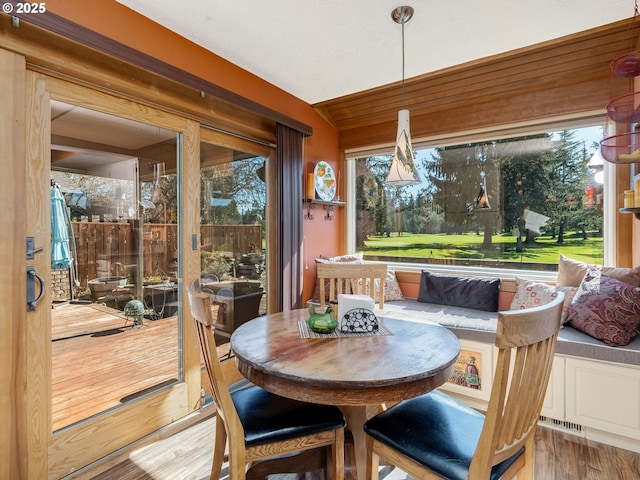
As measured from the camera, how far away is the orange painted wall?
1.76 m

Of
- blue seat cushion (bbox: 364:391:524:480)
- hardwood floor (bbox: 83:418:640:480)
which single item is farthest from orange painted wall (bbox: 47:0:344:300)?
blue seat cushion (bbox: 364:391:524:480)

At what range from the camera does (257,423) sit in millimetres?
1380

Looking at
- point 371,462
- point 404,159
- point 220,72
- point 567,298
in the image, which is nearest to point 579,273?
point 567,298

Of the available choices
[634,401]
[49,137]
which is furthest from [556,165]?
[49,137]

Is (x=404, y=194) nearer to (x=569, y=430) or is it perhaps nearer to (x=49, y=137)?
(x=569, y=430)

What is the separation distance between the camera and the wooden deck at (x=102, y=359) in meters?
1.83

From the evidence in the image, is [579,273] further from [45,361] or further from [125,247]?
[45,361]

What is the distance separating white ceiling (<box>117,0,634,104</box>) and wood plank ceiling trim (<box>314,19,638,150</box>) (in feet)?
0.98

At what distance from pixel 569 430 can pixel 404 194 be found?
250 centimetres

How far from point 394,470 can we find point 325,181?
8.70 feet

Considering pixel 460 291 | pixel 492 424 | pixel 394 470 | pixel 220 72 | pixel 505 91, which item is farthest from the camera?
pixel 460 291

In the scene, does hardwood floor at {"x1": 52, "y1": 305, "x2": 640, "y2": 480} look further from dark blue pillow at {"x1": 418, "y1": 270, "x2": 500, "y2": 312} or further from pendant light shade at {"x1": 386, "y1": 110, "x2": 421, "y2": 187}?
pendant light shade at {"x1": 386, "y1": 110, "x2": 421, "y2": 187}

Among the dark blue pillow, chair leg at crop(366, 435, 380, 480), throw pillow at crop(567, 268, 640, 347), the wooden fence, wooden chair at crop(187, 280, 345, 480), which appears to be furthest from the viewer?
the dark blue pillow

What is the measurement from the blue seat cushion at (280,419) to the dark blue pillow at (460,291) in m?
2.04
